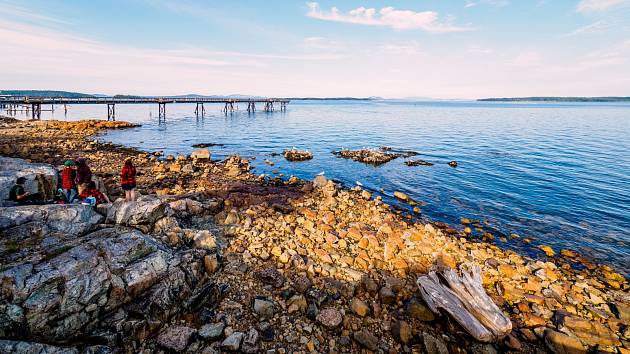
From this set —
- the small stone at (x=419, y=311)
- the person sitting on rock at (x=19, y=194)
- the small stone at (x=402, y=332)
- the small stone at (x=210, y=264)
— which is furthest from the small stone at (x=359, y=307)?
the person sitting on rock at (x=19, y=194)

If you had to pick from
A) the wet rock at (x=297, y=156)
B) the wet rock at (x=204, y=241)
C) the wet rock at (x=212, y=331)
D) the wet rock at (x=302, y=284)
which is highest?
the wet rock at (x=297, y=156)

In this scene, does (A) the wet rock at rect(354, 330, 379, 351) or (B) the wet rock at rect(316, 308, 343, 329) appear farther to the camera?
(B) the wet rock at rect(316, 308, 343, 329)

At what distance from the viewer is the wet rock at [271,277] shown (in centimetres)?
861

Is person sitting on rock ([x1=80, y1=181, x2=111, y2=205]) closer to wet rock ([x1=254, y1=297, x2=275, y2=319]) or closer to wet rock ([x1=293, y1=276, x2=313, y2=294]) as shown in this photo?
wet rock ([x1=254, y1=297, x2=275, y2=319])

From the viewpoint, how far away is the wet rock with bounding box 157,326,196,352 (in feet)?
20.7

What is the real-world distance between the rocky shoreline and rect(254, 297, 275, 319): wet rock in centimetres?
3

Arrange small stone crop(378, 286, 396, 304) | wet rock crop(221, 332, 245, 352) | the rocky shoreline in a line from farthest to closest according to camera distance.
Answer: small stone crop(378, 286, 396, 304)
wet rock crop(221, 332, 245, 352)
the rocky shoreline

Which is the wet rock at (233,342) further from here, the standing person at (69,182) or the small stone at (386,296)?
the standing person at (69,182)

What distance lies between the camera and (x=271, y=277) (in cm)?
877

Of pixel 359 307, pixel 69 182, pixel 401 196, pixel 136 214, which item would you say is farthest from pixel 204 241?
pixel 401 196

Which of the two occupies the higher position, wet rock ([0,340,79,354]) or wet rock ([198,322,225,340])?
wet rock ([0,340,79,354])

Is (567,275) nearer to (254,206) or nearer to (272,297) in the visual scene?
(272,297)

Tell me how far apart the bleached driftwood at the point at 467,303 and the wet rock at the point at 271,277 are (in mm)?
3995

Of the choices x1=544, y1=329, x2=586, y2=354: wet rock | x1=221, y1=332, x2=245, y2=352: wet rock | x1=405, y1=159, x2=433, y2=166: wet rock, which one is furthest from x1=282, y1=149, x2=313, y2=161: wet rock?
x1=544, y1=329, x2=586, y2=354: wet rock
